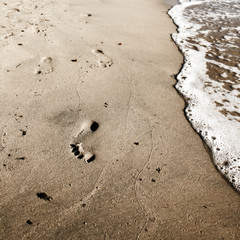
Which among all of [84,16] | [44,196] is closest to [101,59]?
[84,16]

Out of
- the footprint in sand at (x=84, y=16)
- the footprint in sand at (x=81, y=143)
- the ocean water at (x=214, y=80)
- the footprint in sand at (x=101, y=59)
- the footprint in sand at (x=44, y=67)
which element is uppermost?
the footprint in sand at (x=84, y=16)

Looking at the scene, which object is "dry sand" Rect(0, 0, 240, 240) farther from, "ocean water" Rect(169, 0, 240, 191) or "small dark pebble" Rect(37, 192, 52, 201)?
"ocean water" Rect(169, 0, 240, 191)

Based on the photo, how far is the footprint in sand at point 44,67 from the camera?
2928 mm

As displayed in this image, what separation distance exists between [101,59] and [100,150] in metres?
1.72

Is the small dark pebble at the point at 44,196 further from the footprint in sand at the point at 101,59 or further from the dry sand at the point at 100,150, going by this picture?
the footprint in sand at the point at 101,59

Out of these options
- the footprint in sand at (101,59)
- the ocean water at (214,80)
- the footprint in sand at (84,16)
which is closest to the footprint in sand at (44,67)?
the footprint in sand at (101,59)

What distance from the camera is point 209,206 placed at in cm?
178

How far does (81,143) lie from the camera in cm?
213

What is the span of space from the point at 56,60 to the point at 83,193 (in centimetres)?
212

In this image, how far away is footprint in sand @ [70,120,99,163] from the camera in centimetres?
202

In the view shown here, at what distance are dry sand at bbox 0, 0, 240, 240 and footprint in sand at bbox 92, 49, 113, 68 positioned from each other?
0.01 metres

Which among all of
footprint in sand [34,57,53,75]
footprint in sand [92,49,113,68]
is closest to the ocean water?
footprint in sand [92,49,113,68]

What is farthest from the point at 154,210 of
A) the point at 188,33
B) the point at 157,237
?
the point at 188,33

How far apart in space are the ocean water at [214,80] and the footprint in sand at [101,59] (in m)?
1.05
